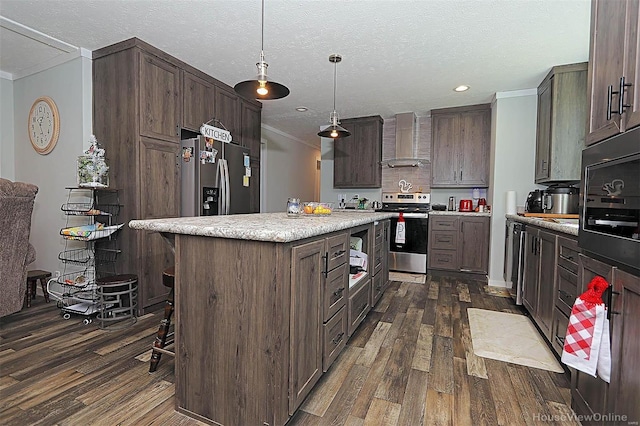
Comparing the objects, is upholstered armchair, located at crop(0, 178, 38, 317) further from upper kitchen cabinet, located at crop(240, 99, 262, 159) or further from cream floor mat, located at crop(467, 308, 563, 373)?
cream floor mat, located at crop(467, 308, 563, 373)

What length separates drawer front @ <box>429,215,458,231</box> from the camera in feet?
14.4

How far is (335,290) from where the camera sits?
1.83 m

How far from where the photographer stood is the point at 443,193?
16.5 ft

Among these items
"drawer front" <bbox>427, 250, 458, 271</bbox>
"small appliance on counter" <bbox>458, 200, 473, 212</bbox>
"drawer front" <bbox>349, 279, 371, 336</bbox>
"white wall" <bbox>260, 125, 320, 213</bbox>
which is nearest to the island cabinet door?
"drawer front" <bbox>349, 279, 371, 336</bbox>

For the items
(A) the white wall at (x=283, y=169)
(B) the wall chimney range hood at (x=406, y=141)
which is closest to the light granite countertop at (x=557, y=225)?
(B) the wall chimney range hood at (x=406, y=141)

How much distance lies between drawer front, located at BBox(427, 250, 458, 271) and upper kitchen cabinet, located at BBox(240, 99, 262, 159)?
292 centimetres

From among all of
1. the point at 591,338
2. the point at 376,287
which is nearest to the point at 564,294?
the point at 591,338

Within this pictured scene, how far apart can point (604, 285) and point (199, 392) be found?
1.80 meters

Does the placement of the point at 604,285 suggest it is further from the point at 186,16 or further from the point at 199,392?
the point at 186,16

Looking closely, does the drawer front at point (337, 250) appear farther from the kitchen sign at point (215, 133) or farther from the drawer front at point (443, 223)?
the drawer front at point (443, 223)

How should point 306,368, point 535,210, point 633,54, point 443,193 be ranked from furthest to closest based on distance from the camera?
point 443,193, point 535,210, point 306,368, point 633,54

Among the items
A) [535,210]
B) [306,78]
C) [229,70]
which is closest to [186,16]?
[229,70]

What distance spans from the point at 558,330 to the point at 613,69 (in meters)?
1.57

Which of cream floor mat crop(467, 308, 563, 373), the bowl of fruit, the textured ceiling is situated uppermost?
the textured ceiling
